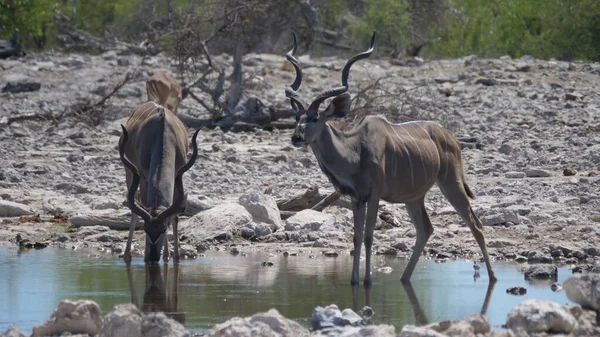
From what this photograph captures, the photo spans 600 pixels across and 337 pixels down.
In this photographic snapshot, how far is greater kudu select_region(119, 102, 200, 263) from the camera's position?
9.19 meters

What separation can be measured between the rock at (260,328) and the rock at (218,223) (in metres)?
4.71

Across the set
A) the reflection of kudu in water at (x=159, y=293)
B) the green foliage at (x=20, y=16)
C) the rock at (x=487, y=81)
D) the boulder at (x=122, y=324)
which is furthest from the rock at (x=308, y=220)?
the green foliage at (x=20, y=16)

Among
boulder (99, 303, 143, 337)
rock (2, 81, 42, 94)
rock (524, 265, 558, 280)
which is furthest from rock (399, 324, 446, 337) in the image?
rock (2, 81, 42, 94)

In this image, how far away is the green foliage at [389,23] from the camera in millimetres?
27172

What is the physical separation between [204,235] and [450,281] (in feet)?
10.1

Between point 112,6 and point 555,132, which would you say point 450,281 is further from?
point 112,6

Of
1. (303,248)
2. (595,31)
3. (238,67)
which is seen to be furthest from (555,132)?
(595,31)

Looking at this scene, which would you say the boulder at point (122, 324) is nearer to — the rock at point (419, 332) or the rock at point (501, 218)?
the rock at point (419, 332)

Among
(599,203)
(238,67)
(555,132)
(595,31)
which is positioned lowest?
(599,203)

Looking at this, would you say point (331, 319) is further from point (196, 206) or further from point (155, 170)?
point (196, 206)

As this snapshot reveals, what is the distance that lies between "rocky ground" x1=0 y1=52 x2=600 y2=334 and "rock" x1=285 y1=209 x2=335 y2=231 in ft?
0.04

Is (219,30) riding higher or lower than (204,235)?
higher

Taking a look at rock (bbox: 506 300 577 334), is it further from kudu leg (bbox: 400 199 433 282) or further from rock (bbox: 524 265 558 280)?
kudu leg (bbox: 400 199 433 282)

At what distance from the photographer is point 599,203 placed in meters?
11.7
